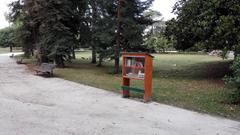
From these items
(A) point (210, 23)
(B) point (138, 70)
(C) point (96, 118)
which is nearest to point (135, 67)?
(B) point (138, 70)

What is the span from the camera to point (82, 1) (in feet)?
75.7

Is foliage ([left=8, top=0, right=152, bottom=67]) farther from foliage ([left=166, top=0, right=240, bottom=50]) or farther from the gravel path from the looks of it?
the gravel path

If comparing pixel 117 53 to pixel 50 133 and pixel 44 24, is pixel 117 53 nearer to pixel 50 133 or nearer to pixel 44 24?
pixel 44 24

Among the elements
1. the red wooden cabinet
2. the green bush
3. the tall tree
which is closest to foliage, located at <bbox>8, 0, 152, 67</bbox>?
the tall tree

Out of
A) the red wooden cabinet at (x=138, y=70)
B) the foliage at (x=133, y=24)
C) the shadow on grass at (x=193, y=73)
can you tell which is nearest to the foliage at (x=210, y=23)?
the shadow on grass at (x=193, y=73)

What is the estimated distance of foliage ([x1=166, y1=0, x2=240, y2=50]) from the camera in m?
11.9

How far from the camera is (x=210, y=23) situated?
12.7m

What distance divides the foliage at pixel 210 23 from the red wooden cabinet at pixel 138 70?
15.6ft

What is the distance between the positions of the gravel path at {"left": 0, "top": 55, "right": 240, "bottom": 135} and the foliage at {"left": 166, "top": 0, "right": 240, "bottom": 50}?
5.64 m

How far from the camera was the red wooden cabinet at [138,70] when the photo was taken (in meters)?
8.80

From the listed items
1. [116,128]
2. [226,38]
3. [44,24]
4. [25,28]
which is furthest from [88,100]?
[25,28]

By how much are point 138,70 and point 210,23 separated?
531cm

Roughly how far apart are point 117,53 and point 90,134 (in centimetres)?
1200

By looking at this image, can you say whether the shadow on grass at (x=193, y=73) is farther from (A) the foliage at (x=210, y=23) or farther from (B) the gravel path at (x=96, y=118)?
(B) the gravel path at (x=96, y=118)
